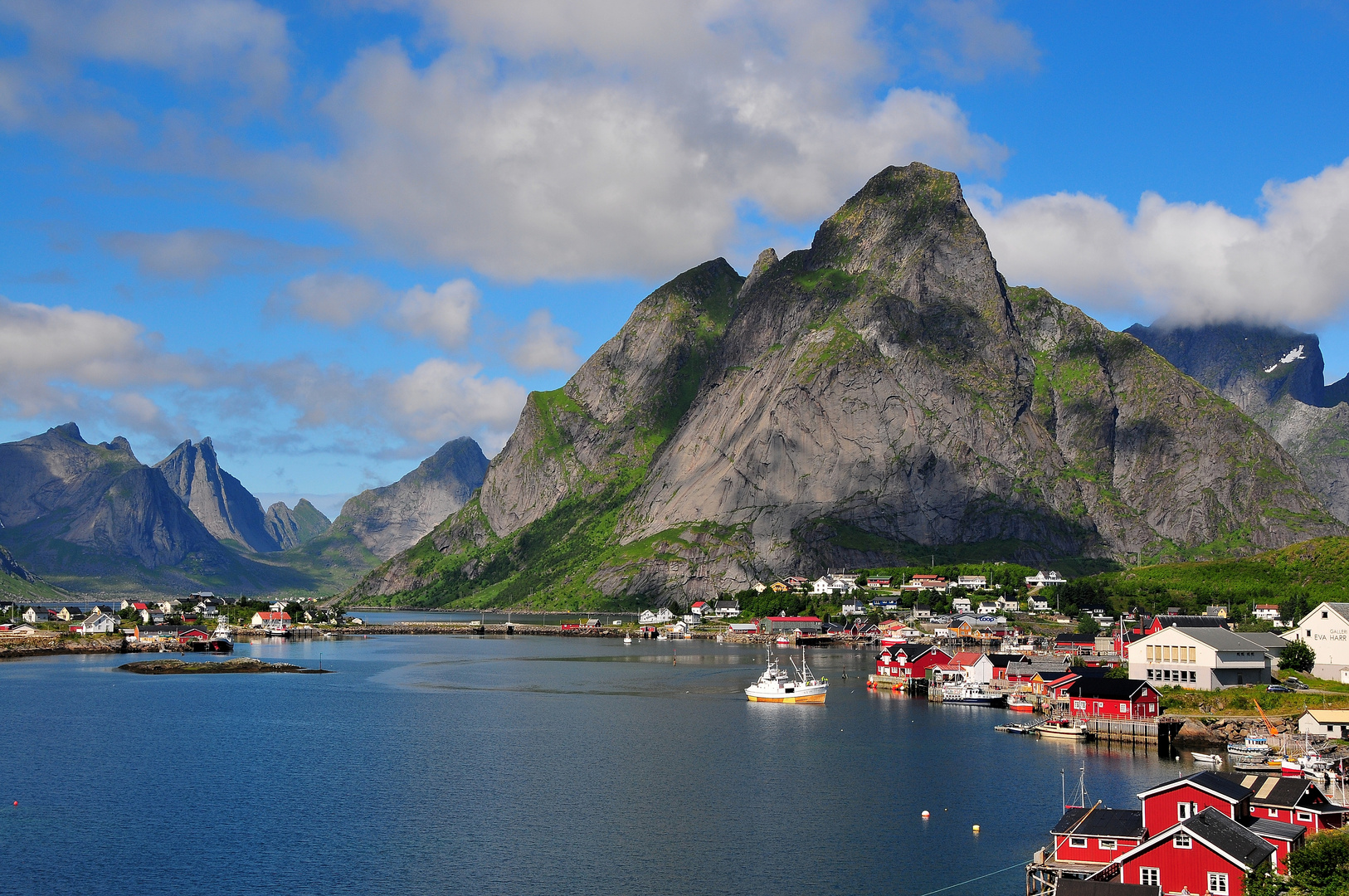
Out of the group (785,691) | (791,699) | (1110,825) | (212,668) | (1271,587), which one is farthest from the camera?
(1271,587)

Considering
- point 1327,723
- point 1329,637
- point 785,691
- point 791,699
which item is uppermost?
point 1329,637

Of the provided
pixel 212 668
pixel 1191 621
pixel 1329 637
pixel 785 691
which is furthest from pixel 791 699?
pixel 212 668

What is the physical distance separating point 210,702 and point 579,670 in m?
52.5

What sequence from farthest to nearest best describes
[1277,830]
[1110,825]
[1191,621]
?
[1191,621]
[1110,825]
[1277,830]

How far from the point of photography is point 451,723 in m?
103

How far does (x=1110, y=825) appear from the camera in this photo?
2039 inches

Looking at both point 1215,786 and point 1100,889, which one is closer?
point 1100,889

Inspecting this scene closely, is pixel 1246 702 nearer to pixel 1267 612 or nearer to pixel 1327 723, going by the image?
pixel 1327 723

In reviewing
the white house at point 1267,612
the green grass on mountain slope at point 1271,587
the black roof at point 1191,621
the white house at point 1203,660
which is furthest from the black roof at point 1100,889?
the green grass on mountain slope at point 1271,587

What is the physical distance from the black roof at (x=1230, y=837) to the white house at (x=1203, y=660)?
60.7 meters

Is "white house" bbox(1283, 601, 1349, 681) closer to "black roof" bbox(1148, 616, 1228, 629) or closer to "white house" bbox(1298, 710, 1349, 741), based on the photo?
"black roof" bbox(1148, 616, 1228, 629)

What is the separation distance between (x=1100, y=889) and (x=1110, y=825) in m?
9.20

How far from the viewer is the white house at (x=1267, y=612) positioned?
16625 centimetres

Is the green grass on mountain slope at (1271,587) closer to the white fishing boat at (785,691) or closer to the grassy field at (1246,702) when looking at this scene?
the grassy field at (1246,702)
